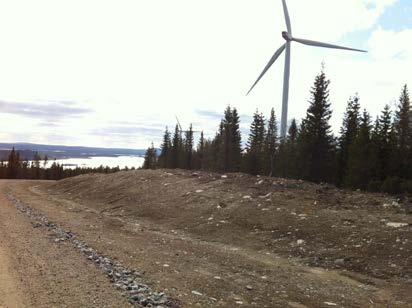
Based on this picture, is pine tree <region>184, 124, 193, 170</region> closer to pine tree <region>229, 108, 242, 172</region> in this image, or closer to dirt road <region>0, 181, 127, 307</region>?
pine tree <region>229, 108, 242, 172</region>


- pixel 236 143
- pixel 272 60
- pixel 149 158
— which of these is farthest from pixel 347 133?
pixel 149 158

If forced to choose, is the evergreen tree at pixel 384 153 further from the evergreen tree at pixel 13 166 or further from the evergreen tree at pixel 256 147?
the evergreen tree at pixel 13 166

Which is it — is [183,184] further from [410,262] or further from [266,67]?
[266,67]

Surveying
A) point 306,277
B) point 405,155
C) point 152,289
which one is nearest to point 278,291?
point 306,277

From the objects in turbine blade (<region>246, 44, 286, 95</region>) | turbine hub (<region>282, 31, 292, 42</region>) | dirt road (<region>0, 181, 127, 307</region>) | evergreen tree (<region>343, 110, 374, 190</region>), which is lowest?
dirt road (<region>0, 181, 127, 307</region>)

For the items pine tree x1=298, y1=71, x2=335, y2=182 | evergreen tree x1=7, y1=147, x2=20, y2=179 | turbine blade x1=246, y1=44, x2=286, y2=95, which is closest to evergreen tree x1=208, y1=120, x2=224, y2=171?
pine tree x1=298, y1=71, x2=335, y2=182

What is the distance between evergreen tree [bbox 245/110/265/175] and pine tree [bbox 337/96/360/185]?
1588 cm

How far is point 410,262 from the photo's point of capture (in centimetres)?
995

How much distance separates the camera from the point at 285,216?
46.8 feet

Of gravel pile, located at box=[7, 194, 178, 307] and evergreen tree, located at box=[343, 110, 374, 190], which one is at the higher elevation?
evergreen tree, located at box=[343, 110, 374, 190]

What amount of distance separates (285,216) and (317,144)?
37.5m

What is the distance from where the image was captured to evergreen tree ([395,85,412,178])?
43094 millimetres

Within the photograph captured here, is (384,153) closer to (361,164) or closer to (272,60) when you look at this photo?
(361,164)

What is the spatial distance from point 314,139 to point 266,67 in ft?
51.2
